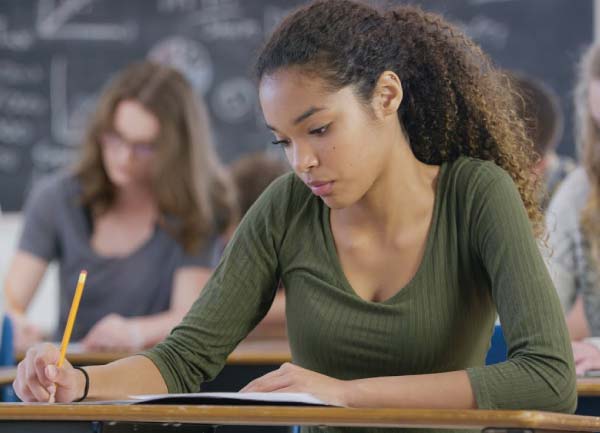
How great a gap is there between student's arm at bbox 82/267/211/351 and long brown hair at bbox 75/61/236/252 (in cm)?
9

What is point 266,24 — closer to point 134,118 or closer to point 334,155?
point 134,118

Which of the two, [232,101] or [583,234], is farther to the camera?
[232,101]

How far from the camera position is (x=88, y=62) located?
477 cm

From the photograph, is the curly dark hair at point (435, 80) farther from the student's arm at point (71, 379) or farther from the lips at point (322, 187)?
the student's arm at point (71, 379)

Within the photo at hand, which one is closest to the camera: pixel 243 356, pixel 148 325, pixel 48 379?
pixel 48 379

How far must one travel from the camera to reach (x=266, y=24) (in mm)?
4680

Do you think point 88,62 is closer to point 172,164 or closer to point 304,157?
point 172,164

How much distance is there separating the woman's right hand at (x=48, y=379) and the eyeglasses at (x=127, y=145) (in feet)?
5.99

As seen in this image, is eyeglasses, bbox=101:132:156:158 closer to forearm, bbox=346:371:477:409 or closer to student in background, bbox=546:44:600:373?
student in background, bbox=546:44:600:373

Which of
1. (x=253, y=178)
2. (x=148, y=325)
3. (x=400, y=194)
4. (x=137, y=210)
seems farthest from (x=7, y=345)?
(x=253, y=178)

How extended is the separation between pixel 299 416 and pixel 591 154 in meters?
1.91

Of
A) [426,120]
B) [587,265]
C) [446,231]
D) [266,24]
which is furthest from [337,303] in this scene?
[266,24]

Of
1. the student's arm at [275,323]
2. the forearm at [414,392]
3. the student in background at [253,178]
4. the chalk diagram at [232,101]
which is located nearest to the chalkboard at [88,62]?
the chalk diagram at [232,101]

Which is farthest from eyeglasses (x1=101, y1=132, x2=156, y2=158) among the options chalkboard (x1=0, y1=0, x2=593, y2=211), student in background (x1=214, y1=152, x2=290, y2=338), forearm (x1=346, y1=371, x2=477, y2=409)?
forearm (x1=346, y1=371, x2=477, y2=409)
